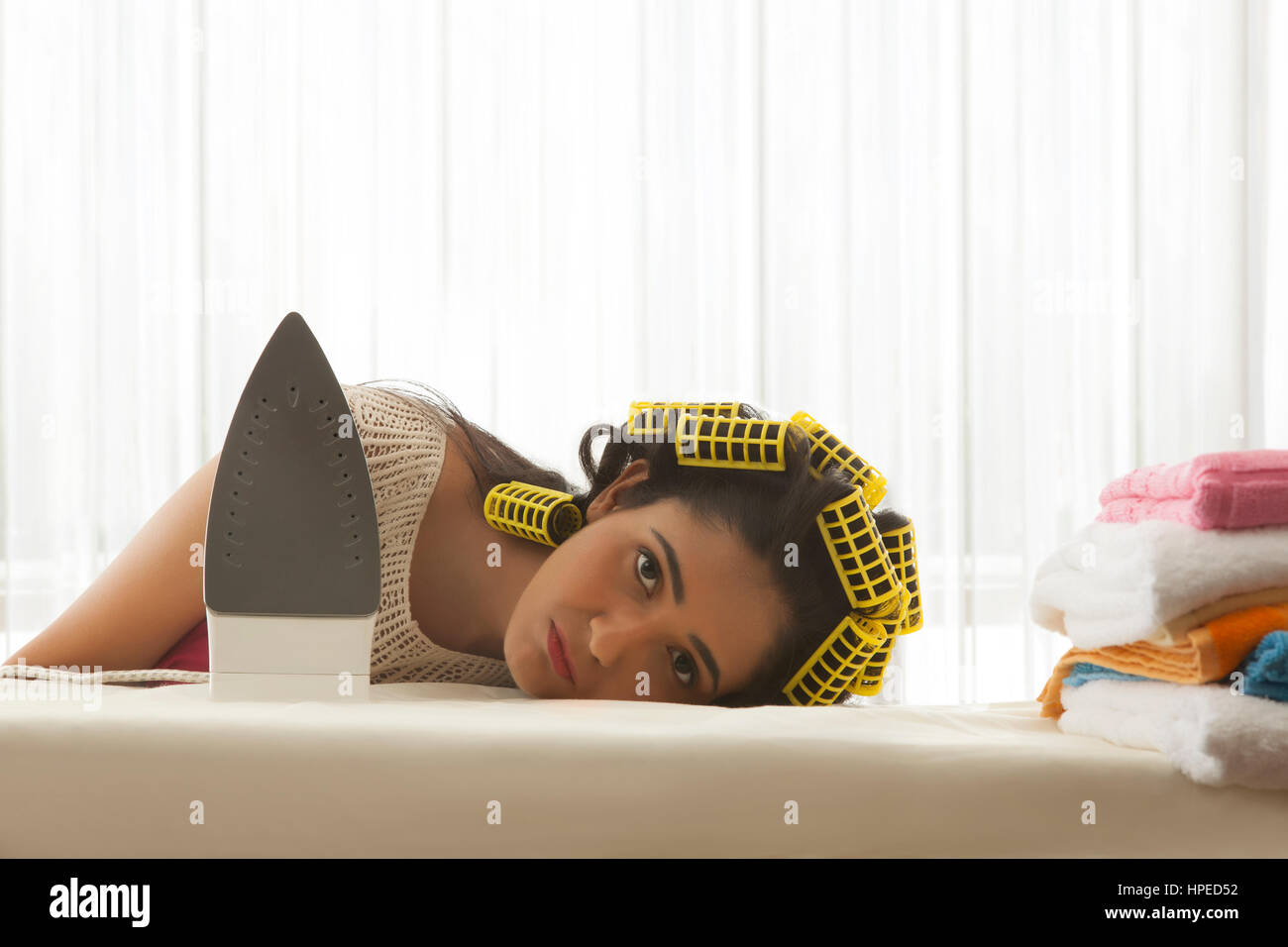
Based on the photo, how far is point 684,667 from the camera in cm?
91

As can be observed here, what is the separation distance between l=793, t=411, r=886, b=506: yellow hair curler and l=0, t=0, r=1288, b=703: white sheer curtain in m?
1.03

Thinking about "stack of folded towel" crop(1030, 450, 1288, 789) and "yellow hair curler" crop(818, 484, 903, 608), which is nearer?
"stack of folded towel" crop(1030, 450, 1288, 789)

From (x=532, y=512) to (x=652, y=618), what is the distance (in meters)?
0.21

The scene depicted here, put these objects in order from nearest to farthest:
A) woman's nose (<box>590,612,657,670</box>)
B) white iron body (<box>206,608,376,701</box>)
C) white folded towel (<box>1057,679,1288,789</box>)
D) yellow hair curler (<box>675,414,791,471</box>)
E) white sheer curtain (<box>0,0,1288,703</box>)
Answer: white folded towel (<box>1057,679,1288,789</box>) < white iron body (<box>206,608,376,701</box>) < woman's nose (<box>590,612,657,670</box>) < yellow hair curler (<box>675,414,791,471</box>) < white sheer curtain (<box>0,0,1288,703</box>)

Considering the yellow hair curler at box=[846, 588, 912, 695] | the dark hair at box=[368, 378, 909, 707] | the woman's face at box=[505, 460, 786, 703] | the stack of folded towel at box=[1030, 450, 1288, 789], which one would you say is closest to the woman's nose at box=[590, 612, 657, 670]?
the woman's face at box=[505, 460, 786, 703]

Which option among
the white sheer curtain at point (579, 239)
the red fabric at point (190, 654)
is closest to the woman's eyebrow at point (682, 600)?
the red fabric at point (190, 654)

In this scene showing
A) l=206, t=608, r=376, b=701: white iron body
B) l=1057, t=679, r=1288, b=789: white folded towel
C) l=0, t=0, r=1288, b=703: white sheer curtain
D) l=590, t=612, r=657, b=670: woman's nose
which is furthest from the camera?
l=0, t=0, r=1288, b=703: white sheer curtain

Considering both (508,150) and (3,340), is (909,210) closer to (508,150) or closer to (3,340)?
(508,150)

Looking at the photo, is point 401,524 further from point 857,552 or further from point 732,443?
point 857,552

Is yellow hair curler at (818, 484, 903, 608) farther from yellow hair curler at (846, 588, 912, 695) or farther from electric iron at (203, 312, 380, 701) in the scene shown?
electric iron at (203, 312, 380, 701)

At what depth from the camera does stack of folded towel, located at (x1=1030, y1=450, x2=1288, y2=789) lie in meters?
0.54
